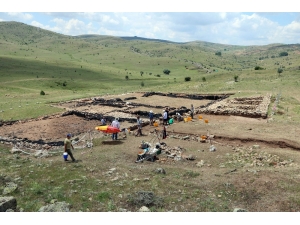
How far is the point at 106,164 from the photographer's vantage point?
14305 mm

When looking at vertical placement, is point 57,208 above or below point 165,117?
below

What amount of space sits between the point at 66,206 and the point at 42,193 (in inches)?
87.8

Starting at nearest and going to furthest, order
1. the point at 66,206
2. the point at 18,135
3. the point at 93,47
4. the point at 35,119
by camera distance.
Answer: the point at 66,206
the point at 18,135
the point at 35,119
the point at 93,47

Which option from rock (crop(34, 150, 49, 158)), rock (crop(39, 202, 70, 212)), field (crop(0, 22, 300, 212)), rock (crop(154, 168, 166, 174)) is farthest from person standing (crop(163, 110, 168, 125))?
rock (crop(39, 202, 70, 212))

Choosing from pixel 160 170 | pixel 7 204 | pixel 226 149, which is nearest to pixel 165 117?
pixel 226 149

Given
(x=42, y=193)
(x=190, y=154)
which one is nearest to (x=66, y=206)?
(x=42, y=193)

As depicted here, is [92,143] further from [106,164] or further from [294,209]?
[294,209]

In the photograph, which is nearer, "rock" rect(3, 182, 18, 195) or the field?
the field

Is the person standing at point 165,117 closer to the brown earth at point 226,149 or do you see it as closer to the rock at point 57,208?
the brown earth at point 226,149

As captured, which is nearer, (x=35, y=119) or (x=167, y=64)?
(x=35, y=119)

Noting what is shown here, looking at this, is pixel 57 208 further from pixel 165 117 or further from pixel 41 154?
pixel 165 117

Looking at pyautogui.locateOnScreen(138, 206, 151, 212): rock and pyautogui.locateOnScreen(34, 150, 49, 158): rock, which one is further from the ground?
pyautogui.locateOnScreen(138, 206, 151, 212): rock

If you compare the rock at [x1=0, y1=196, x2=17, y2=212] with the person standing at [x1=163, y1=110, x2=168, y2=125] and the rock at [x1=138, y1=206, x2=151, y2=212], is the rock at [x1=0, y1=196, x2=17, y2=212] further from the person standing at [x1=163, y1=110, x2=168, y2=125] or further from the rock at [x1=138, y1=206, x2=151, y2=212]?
the person standing at [x1=163, y1=110, x2=168, y2=125]

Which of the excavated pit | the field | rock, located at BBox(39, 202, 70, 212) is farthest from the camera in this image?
the excavated pit
